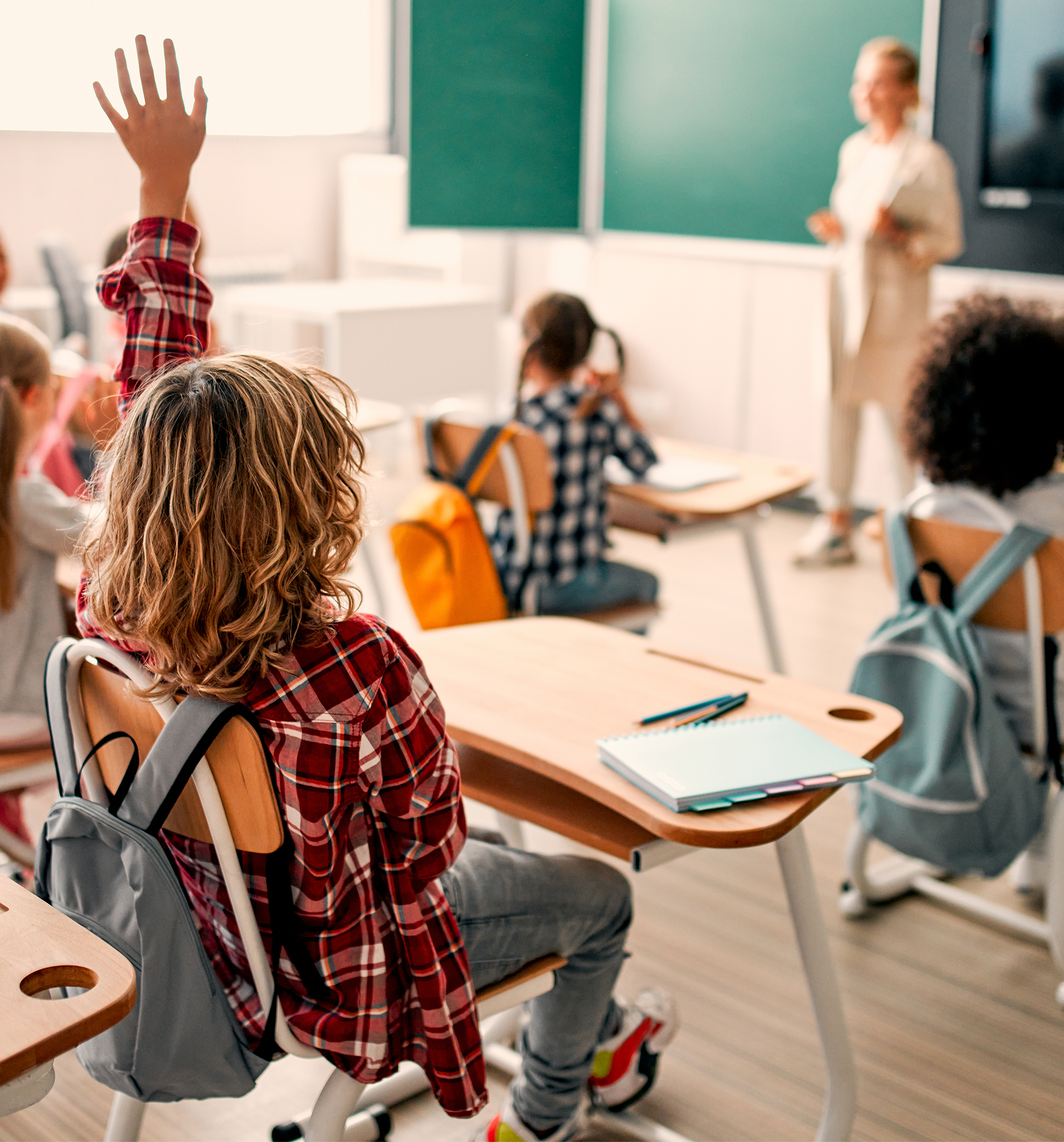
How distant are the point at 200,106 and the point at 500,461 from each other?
A: 119 cm

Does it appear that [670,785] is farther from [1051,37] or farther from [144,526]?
[1051,37]

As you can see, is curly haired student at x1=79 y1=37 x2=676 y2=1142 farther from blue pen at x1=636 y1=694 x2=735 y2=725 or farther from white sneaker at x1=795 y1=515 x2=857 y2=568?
white sneaker at x1=795 y1=515 x2=857 y2=568

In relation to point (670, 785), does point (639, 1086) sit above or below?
below

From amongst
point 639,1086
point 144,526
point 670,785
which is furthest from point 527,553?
point 144,526

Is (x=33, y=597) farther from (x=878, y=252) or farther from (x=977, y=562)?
(x=878, y=252)

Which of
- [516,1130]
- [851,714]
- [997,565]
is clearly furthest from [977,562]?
[516,1130]

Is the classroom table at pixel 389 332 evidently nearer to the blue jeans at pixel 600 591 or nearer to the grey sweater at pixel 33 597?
the blue jeans at pixel 600 591

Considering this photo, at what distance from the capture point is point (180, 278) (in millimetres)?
1469

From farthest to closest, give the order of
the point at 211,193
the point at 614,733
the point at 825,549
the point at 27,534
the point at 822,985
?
the point at 211,193
the point at 825,549
the point at 27,534
the point at 822,985
the point at 614,733

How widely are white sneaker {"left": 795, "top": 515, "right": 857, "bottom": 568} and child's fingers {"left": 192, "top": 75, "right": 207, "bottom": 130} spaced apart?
3.49 metres

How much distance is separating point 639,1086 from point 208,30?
463cm

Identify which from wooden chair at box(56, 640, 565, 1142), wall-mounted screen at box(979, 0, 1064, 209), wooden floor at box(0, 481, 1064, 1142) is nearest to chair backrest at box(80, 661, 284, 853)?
wooden chair at box(56, 640, 565, 1142)

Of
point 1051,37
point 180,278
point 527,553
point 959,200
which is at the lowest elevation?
point 527,553

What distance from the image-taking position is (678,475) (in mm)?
2928
